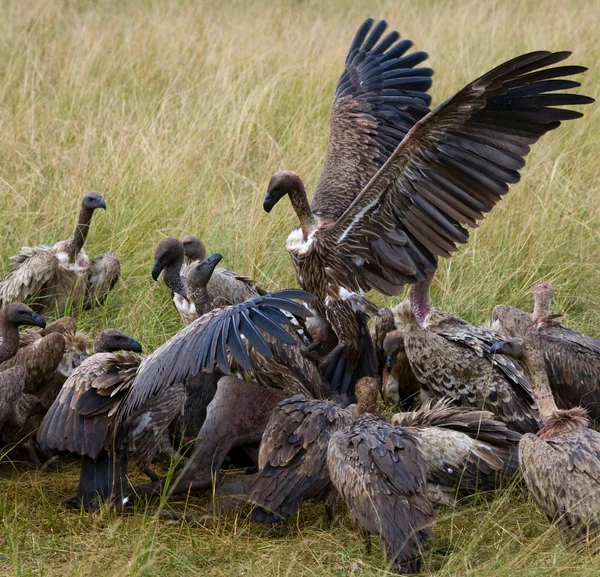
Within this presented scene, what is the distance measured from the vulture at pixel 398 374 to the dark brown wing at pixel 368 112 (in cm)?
89

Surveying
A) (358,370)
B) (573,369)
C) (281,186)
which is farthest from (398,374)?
(281,186)

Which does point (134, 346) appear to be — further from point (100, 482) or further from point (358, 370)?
point (358, 370)

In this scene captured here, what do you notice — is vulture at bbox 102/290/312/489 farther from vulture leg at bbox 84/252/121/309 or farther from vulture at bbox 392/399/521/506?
vulture leg at bbox 84/252/121/309

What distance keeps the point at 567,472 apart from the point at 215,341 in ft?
5.22

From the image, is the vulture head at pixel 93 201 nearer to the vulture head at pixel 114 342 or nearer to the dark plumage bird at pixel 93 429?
the vulture head at pixel 114 342

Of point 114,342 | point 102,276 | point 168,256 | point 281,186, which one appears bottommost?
point 102,276

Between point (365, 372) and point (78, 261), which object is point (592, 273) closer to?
point (365, 372)

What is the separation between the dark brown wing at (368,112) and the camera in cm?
674

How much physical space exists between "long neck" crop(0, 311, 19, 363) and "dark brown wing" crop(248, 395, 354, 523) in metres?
1.65

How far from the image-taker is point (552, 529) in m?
4.31

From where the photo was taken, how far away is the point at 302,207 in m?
5.98

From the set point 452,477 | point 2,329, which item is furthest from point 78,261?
point 452,477

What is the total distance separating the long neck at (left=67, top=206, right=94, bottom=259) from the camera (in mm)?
6953

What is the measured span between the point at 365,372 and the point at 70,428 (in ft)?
5.81
